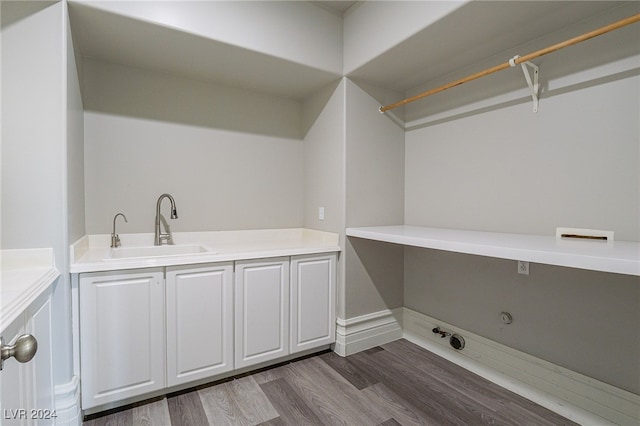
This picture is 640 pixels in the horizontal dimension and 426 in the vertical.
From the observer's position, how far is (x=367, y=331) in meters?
2.51

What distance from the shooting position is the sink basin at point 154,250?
82.8 inches

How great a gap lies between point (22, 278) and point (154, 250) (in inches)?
36.9

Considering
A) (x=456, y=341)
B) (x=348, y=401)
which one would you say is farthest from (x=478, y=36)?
(x=348, y=401)

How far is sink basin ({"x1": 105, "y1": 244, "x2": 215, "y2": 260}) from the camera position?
6.90ft

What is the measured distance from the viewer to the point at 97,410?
170 cm

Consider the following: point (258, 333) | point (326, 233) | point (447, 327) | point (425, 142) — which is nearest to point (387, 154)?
point (425, 142)

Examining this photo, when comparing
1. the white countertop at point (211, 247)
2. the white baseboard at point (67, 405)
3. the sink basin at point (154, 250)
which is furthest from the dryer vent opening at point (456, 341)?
the white baseboard at point (67, 405)

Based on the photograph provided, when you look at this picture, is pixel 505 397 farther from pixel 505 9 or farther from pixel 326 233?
pixel 505 9

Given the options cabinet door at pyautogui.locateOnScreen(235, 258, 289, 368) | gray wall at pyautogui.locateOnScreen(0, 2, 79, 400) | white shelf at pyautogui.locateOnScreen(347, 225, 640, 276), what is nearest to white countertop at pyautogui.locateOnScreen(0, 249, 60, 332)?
gray wall at pyautogui.locateOnScreen(0, 2, 79, 400)

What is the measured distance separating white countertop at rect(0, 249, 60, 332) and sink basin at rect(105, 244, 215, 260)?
51cm

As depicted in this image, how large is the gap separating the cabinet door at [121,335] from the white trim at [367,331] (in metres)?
1.20

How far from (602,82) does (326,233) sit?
185 centimetres

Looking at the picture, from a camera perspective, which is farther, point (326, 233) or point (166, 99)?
point (326, 233)

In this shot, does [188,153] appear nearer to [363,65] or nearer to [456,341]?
[363,65]
